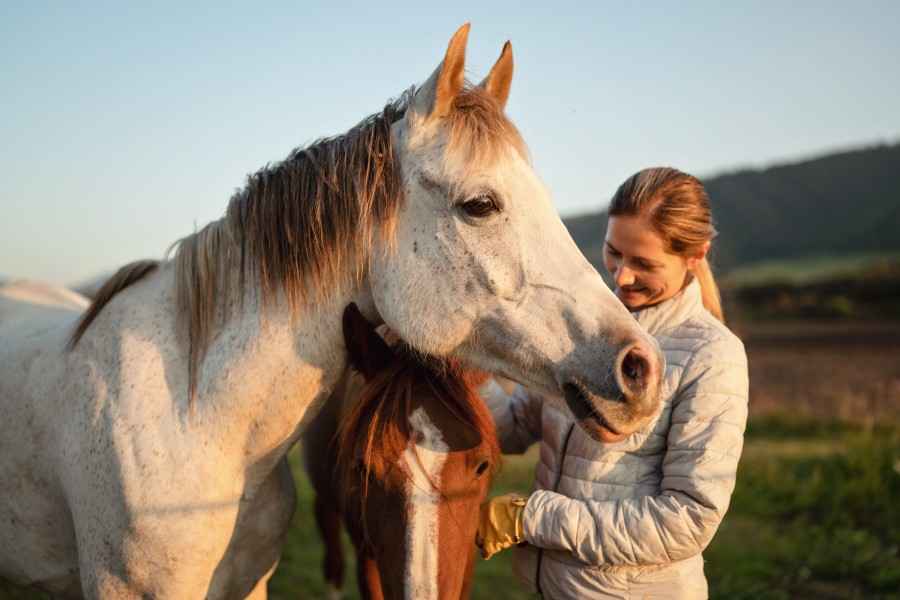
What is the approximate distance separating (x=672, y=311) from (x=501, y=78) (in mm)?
1014

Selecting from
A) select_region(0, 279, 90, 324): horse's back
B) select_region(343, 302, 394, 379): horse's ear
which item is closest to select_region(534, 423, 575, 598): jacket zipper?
select_region(343, 302, 394, 379): horse's ear

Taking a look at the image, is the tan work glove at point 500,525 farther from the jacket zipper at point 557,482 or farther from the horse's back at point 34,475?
the horse's back at point 34,475

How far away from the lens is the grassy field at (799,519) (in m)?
4.62

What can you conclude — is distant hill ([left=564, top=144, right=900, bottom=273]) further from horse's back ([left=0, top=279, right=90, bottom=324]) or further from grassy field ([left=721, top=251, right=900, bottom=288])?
horse's back ([left=0, top=279, right=90, bottom=324])

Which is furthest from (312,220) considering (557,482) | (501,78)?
(557,482)

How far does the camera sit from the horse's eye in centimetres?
180

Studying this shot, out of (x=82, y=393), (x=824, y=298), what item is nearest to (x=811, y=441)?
(x=82, y=393)

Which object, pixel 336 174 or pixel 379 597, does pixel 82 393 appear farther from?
pixel 379 597

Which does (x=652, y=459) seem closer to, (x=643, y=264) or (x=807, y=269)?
(x=643, y=264)

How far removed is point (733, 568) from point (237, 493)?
170 inches

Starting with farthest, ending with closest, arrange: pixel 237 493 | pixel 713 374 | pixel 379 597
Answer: pixel 379 597 → pixel 237 493 → pixel 713 374

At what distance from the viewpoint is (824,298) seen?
31.4 m

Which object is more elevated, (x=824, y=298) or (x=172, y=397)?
(x=172, y=397)

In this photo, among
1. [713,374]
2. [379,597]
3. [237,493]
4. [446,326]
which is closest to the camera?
[446,326]
